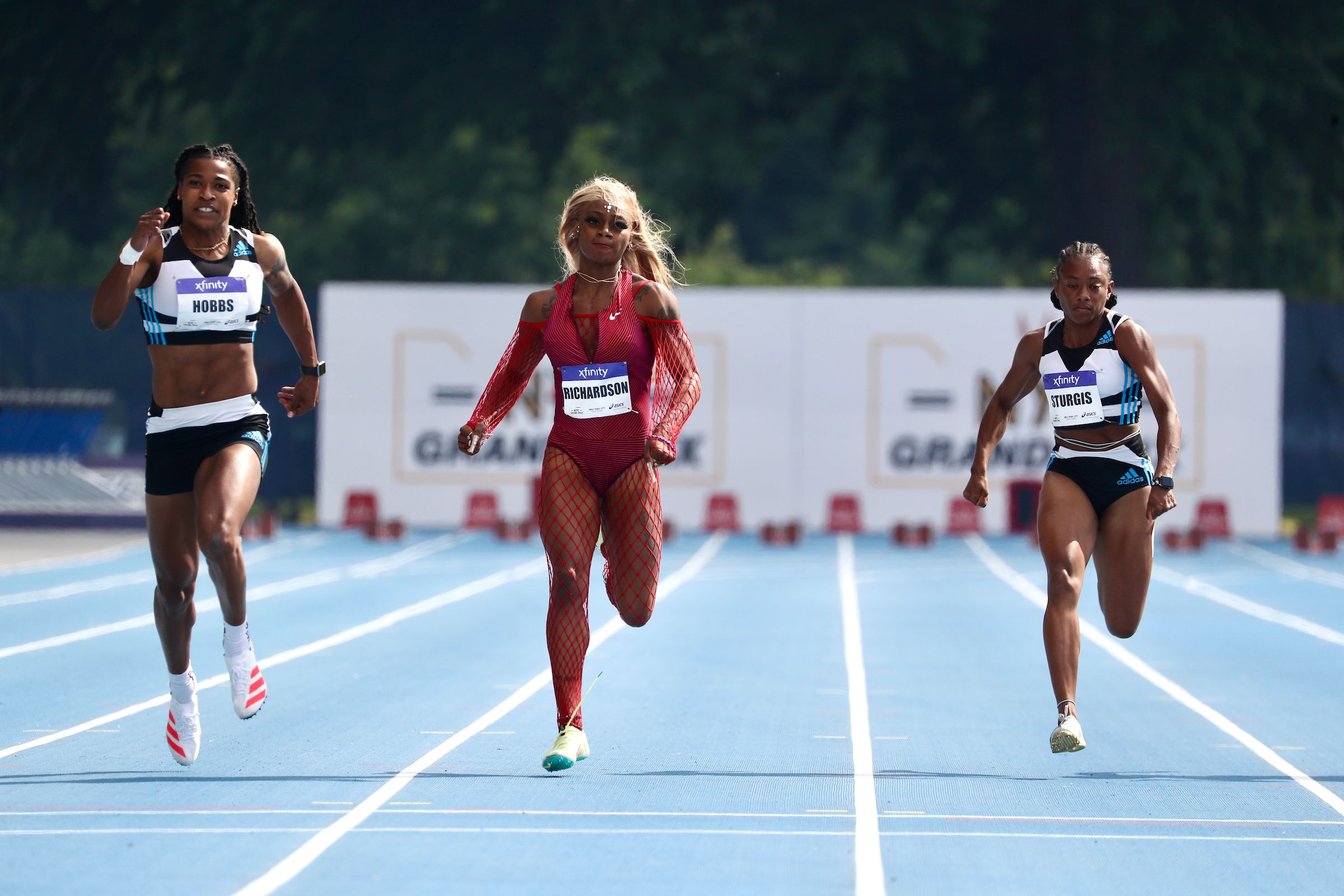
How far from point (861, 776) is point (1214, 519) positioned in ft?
55.9

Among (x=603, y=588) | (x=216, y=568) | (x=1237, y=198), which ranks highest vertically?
(x=1237, y=198)

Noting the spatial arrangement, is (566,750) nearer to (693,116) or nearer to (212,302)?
(212,302)

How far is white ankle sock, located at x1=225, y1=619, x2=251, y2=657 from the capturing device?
261 inches

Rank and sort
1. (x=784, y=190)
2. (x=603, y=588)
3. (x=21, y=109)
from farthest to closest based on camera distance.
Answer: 1. (x=784, y=190)
2. (x=21, y=109)
3. (x=603, y=588)

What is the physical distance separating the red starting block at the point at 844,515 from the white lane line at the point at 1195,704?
5.78m

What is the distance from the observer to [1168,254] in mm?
31578

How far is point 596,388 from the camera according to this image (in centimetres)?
645

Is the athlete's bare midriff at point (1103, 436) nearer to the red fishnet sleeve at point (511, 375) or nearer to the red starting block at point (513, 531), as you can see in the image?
the red fishnet sleeve at point (511, 375)

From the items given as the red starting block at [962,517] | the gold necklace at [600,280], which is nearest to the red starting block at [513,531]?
the red starting block at [962,517]

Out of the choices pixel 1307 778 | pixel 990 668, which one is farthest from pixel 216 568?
pixel 990 668

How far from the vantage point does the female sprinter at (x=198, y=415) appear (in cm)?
648

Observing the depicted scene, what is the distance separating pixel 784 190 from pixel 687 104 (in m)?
32.8

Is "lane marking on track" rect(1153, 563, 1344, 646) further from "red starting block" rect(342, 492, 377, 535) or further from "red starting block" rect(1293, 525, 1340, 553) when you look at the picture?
"red starting block" rect(342, 492, 377, 535)

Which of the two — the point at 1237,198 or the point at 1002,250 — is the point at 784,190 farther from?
the point at 1237,198
